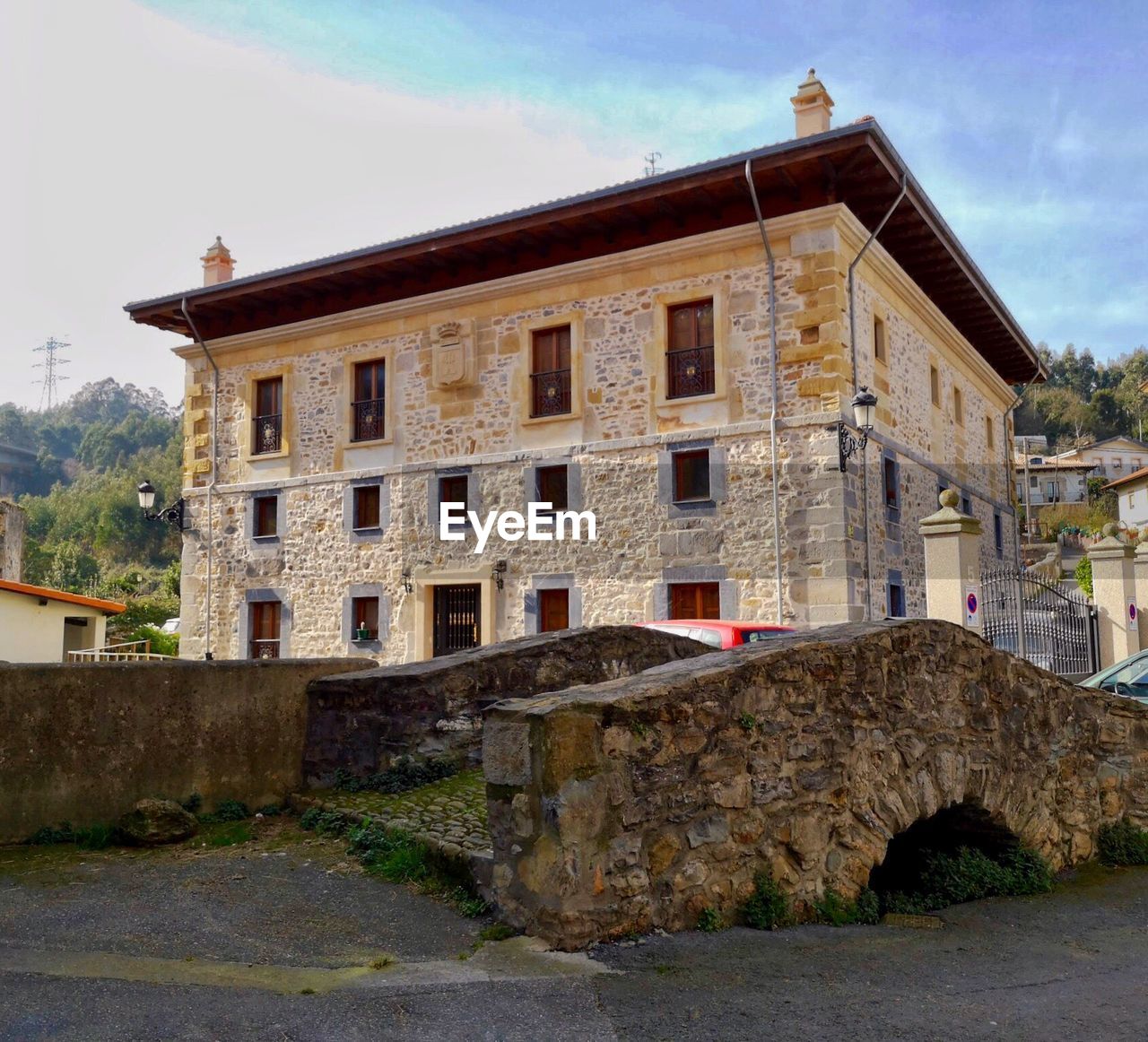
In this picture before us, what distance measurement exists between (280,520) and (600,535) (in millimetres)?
6873

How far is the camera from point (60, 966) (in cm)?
382

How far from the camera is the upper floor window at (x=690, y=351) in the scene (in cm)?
1669

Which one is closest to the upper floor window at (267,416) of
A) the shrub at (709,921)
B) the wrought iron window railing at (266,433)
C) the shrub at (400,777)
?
the wrought iron window railing at (266,433)

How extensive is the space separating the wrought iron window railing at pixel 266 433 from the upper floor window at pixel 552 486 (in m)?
5.84

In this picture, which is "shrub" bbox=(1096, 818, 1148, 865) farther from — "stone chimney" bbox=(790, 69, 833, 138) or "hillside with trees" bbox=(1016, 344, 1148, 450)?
"hillside with trees" bbox=(1016, 344, 1148, 450)

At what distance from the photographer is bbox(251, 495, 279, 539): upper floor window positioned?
20.7 meters

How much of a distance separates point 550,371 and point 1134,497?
4122cm

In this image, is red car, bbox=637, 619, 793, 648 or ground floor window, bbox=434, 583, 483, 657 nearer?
red car, bbox=637, 619, 793, 648

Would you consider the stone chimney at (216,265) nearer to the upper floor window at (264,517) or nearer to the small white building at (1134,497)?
the upper floor window at (264,517)

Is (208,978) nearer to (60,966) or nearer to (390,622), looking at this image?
(60,966)

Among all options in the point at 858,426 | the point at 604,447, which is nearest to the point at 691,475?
the point at 604,447

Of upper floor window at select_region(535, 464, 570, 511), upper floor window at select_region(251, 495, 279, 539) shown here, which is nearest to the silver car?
upper floor window at select_region(535, 464, 570, 511)

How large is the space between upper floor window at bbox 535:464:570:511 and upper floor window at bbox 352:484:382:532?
3391 millimetres

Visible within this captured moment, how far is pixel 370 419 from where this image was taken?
19828mm
